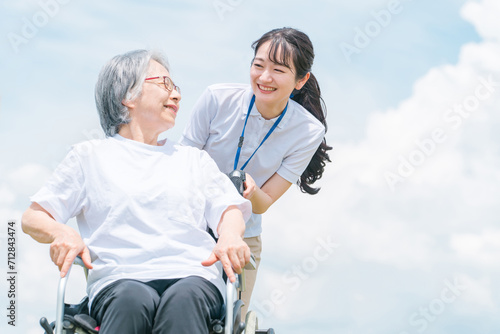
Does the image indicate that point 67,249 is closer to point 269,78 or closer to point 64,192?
point 64,192

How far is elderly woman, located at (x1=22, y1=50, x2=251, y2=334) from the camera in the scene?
2457 mm

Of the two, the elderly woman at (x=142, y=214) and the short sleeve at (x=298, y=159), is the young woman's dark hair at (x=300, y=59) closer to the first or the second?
the short sleeve at (x=298, y=159)

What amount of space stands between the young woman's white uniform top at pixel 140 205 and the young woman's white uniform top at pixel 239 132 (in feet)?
2.29

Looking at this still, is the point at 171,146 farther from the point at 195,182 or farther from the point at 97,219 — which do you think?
the point at 97,219

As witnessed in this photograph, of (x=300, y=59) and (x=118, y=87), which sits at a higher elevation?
(x=300, y=59)

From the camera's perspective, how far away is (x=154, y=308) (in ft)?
8.07

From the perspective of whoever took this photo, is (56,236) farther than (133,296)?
Yes

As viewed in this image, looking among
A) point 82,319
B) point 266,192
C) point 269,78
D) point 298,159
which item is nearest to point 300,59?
point 269,78

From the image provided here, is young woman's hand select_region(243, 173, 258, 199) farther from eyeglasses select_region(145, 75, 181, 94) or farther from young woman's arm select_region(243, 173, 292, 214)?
eyeglasses select_region(145, 75, 181, 94)

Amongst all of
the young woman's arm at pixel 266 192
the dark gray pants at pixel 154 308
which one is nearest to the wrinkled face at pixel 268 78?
the young woman's arm at pixel 266 192

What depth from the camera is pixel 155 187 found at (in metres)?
2.72

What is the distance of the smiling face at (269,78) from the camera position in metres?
3.42

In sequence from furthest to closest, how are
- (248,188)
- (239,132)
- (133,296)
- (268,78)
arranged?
(239,132) < (268,78) < (248,188) < (133,296)

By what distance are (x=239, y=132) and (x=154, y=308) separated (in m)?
1.32
